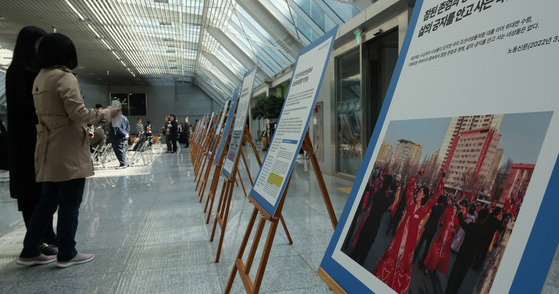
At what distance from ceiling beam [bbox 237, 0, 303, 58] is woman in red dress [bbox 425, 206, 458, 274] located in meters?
10.8

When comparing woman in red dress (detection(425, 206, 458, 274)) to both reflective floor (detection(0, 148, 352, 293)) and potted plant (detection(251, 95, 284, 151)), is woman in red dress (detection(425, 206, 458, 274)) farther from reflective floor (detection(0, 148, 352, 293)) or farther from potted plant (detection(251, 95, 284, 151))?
potted plant (detection(251, 95, 284, 151))

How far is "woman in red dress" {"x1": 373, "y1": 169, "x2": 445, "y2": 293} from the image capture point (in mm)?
869

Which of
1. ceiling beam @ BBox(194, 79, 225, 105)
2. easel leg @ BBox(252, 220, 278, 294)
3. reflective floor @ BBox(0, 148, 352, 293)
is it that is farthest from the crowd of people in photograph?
ceiling beam @ BBox(194, 79, 225, 105)

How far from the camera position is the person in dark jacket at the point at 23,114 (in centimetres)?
282

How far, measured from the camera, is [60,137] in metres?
2.64

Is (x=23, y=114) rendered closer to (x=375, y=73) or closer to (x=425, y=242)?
(x=425, y=242)

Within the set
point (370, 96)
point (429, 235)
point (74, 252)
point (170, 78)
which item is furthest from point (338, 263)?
point (170, 78)

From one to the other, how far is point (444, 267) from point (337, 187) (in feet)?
19.3

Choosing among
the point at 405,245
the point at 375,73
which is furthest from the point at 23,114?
the point at 375,73

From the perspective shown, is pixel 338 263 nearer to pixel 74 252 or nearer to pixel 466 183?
pixel 466 183

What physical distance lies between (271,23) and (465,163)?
11242mm

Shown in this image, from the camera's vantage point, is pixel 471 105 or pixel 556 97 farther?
pixel 471 105

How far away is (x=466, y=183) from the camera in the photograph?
0.80m

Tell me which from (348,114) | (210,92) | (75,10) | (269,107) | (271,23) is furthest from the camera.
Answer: (210,92)
